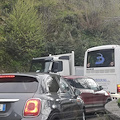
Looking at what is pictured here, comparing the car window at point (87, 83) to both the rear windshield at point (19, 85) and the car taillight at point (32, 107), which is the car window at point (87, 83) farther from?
the car taillight at point (32, 107)

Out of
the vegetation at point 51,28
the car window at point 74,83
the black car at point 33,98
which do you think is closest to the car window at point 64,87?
the black car at point 33,98

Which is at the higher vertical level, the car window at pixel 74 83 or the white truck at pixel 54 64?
the white truck at pixel 54 64

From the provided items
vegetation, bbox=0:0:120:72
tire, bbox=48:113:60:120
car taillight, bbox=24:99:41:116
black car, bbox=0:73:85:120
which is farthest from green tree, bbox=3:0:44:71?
car taillight, bbox=24:99:41:116

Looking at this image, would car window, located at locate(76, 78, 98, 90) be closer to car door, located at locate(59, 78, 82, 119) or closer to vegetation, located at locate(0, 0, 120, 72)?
car door, located at locate(59, 78, 82, 119)

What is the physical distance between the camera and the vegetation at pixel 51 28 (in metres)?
28.3

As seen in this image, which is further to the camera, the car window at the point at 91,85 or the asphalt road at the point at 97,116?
the car window at the point at 91,85

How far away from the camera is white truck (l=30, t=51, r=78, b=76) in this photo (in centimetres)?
1812

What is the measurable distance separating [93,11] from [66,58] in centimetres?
2332

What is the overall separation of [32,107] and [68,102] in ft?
5.35

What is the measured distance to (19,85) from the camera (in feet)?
19.5

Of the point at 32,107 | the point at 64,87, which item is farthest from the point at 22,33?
the point at 32,107

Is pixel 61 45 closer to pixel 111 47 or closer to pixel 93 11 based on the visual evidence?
pixel 93 11

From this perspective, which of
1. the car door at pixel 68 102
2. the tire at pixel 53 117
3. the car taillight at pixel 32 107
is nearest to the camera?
the car taillight at pixel 32 107

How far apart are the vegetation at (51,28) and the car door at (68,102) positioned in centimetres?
2086
